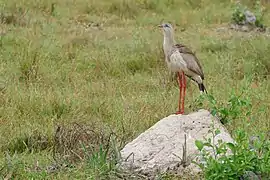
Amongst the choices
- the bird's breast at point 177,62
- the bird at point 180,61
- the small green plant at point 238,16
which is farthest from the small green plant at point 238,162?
the small green plant at point 238,16

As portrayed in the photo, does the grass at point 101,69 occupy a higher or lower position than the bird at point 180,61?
lower

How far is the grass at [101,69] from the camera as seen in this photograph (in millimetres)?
5727

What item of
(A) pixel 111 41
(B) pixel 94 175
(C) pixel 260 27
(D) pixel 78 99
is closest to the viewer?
(B) pixel 94 175

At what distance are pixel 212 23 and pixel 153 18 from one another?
109 cm

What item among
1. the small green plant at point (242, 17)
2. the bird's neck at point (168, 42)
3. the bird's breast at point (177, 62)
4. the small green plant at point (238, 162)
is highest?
the bird's neck at point (168, 42)

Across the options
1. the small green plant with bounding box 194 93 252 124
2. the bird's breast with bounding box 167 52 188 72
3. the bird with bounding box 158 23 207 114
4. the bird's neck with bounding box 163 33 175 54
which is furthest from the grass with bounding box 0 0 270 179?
the bird's neck with bounding box 163 33 175 54

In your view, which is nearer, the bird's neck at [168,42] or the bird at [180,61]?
the bird at [180,61]

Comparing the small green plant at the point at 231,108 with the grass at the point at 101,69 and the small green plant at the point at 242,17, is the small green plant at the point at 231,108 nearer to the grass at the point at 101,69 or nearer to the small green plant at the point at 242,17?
the grass at the point at 101,69

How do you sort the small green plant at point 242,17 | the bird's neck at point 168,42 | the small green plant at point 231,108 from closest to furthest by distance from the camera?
1. the small green plant at point 231,108
2. the bird's neck at point 168,42
3. the small green plant at point 242,17

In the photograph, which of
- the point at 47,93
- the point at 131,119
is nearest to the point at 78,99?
the point at 47,93

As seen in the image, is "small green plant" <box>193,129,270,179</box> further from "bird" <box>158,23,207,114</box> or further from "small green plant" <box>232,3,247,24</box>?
"small green plant" <box>232,3,247,24</box>

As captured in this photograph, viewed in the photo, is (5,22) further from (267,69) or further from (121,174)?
(121,174)

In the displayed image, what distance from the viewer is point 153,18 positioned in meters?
12.2

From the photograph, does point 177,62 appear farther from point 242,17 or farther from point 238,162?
point 242,17
